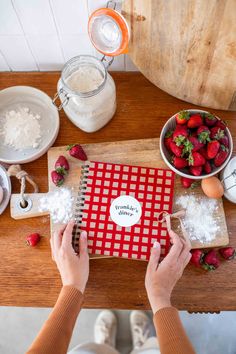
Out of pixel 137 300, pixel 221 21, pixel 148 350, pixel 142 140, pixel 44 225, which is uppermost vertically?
pixel 221 21

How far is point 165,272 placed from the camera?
87cm

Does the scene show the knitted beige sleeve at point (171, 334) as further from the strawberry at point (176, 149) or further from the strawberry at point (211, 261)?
the strawberry at point (176, 149)

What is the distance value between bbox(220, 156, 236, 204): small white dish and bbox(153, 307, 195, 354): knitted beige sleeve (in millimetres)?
307

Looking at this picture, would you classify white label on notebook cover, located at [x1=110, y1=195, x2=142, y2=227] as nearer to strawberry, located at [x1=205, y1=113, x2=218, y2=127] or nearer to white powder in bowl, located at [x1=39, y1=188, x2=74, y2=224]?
white powder in bowl, located at [x1=39, y1=188, x2=74, y2=224]

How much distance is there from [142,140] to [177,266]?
0.34 m

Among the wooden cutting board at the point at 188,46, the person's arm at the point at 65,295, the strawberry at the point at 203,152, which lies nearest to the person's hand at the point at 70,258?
the person's arm at the point at 65,295

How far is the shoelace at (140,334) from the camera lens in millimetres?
1500

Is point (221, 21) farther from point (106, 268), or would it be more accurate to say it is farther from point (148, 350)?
point (148, 350)

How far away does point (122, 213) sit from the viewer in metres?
0.93

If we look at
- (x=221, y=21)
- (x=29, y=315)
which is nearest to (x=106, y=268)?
(x=221, y=21)

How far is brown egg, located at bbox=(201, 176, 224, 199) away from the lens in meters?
0.92

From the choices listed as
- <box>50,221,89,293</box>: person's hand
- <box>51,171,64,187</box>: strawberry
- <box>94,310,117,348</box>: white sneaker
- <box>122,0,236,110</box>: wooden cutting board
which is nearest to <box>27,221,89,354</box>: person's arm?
<box>50,221,89,293</box>: person's hand

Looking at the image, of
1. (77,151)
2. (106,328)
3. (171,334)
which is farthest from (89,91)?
(106,328)

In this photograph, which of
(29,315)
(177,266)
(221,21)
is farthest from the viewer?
(29,315)
